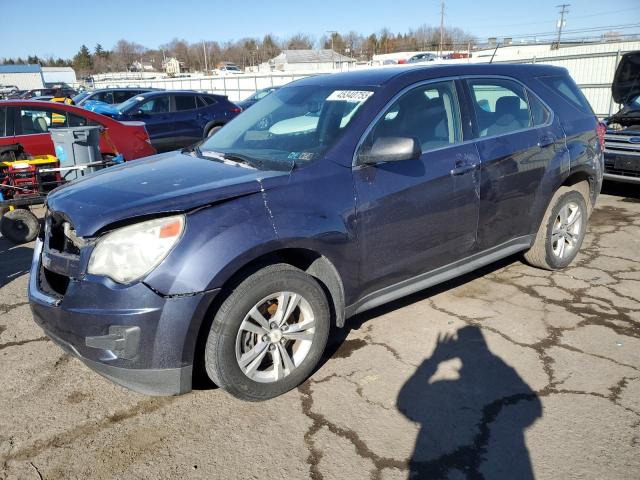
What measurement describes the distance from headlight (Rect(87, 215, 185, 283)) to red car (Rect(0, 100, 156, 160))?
5.48 meters

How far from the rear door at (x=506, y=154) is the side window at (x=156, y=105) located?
32.1 feet

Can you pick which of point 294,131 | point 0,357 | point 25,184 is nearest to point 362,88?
point 294,131

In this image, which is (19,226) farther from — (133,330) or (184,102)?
(184,102)

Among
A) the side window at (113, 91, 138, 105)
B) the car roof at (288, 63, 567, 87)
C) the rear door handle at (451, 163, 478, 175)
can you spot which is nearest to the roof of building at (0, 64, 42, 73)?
the side window at (113, 91, 138, 105)

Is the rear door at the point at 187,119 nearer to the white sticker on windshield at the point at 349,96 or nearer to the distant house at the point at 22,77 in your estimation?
the white sticker on windshield at the point at 349,96

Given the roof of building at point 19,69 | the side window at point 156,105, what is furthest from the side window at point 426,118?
the roof of building at point 19,69

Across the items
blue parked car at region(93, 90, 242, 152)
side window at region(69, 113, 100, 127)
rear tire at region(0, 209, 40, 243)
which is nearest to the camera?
rear tire at region(0, 209, 40, 243)

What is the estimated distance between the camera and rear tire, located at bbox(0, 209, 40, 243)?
228 inches

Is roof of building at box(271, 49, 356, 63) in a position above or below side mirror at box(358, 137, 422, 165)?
above

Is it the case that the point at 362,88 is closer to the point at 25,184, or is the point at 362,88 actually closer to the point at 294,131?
the point at 294,131

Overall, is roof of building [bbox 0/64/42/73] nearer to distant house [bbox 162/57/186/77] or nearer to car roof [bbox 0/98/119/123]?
distant house [bbox 162/57/186/77]

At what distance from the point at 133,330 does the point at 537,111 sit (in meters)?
3.58

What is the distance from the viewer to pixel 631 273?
465cm

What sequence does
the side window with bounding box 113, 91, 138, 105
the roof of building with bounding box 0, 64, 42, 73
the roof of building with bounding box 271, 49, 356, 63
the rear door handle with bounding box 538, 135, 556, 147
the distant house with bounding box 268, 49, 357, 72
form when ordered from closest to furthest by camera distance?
the rear door handle with bounding box 538, 135, 556, 147, the side window with bounding box 113, 91, 138, 105, the roof of building with bounding box 0, 64, 42, 73, the distant house with bounding box 268, 49, 357, 72, the roof of building with bounding box 271, 49, 356, 63
